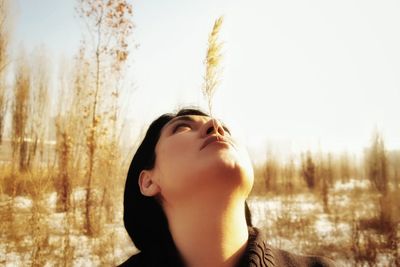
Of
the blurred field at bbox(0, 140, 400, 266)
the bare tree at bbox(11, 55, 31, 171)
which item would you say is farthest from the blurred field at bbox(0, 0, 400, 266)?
the bare tree at bbox(11, 55, 31, 171)

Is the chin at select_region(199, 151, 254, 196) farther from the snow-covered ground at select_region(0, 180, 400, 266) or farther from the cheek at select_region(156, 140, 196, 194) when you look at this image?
the snow-covered ground at select_region(0, 180, 400, 266)

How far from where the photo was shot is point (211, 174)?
4.12 feet

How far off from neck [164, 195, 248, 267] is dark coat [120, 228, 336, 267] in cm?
5

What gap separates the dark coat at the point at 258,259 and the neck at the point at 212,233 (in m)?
0.05

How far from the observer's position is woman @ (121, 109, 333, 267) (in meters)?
1.25

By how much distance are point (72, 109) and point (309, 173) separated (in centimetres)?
966

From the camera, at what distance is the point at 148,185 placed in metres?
1.61

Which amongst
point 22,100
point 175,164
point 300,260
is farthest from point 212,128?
point 22,100

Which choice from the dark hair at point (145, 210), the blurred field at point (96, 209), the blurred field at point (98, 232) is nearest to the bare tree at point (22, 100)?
the blurred field at point (96, 209)

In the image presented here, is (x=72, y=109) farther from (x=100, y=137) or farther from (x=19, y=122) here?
(x=19, y=122)

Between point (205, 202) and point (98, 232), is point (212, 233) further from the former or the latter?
point (98, 232)

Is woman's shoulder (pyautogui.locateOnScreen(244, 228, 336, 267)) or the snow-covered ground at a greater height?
woman's shoulder (pyautogui.locateOnScreen(244, 228, 336, 267))

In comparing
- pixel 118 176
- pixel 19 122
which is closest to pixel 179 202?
pixel 118 176

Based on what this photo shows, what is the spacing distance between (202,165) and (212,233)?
296 mm
